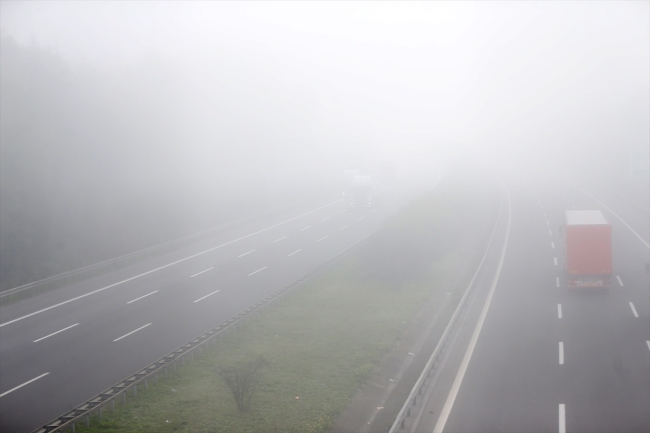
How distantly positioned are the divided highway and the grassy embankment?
1.94m

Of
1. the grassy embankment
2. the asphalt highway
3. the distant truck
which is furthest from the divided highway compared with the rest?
the distant truck

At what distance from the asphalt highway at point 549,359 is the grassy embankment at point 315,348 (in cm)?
250

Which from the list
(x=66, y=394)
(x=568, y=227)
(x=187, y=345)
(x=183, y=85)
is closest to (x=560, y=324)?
(x=568, y=227)

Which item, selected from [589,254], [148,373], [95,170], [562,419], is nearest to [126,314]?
[148,373]

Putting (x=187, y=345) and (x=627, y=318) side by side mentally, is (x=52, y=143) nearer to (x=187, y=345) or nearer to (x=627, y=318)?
(x=187, y=345)

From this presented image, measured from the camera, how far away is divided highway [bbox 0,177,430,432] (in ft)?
46.6

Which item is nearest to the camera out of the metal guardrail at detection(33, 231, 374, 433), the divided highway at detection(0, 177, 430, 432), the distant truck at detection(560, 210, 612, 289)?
the metal guardrail at detection(33, 231, 374, 433)

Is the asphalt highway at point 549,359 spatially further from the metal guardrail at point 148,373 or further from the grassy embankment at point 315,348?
the metal guardrail at point 148,373

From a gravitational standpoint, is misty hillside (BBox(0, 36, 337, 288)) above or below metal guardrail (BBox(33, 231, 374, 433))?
above

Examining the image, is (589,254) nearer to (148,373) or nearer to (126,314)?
(148,373)

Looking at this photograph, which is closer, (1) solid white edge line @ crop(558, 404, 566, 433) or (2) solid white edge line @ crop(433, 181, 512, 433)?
(1) solid white edge line @ crop(558, 404, 566, 433)

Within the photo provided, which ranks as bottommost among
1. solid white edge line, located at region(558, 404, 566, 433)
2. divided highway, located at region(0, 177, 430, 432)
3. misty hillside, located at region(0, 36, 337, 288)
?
solid white edge line, located at region(558, 404, 566, 433)

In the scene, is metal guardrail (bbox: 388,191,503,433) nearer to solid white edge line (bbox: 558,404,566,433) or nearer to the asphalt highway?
the asphalt highway

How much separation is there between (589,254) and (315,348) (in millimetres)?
13366
